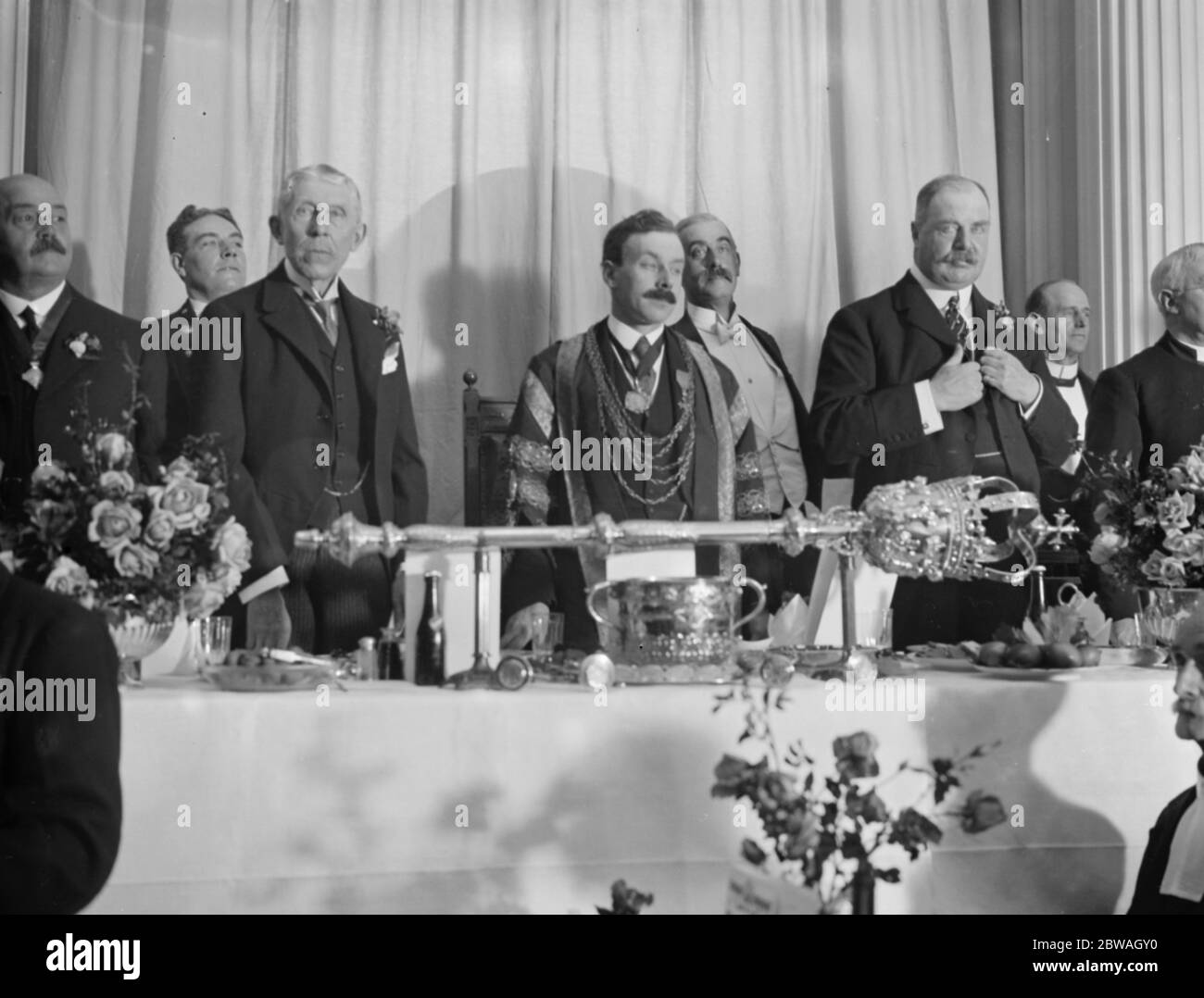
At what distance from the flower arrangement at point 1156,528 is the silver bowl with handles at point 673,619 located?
0.92 metres

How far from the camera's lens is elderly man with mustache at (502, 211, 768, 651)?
3.98 meters

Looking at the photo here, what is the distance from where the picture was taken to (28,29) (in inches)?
170

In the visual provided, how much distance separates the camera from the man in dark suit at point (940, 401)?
14.2 feet

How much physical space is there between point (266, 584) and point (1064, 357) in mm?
2353

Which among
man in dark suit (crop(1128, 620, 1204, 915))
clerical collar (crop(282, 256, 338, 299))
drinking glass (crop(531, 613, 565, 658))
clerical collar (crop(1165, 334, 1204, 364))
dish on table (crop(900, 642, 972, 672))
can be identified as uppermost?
clerical collar (crop(282, 256, 338, 299))

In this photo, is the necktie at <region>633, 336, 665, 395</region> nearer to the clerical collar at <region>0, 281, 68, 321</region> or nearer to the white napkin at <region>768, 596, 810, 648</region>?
the white napkin at <region>768, 596, 810, 648</region>

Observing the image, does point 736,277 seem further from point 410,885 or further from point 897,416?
point 410,885

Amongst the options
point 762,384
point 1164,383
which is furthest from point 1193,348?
point 762,384

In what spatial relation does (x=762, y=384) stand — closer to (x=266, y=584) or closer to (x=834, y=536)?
(x=266, y=584)

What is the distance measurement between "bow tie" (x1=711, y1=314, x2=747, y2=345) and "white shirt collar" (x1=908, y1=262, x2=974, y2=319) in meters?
0.53

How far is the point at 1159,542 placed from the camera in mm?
3096

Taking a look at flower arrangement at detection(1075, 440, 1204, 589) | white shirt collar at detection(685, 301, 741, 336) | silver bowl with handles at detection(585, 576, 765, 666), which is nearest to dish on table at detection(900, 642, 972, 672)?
flower arrangement at detection(1075, 440, 1204, 589)
